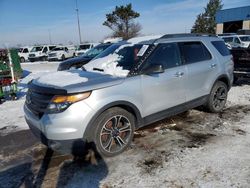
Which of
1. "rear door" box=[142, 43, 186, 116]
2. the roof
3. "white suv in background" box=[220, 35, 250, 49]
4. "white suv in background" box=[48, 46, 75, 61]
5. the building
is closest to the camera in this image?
"rear door" box=[142, 43, 186, 116]

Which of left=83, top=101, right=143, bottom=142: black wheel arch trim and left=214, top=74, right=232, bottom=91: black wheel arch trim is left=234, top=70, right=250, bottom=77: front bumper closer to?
left=214, top=74, right=232, bottom=91: black wheel arch trim

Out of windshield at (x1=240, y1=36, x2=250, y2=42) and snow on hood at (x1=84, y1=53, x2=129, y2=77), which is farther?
windshield at (x1=240, y1=36, x2=250, y2=42)

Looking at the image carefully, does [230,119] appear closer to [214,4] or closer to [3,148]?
[3,148]

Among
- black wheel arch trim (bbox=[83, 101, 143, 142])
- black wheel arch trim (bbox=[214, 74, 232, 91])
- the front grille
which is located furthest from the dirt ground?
black wheel arch trim (bbox=[214, 74, 232, 91])

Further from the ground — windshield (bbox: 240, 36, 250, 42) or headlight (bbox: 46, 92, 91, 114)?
windshield (bbox: 240, 36, 250, 42)

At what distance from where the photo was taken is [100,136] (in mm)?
3709

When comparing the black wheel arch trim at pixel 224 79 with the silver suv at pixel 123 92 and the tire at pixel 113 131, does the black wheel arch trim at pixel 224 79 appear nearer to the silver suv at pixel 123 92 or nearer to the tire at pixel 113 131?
the silver suv at pixel 123 92

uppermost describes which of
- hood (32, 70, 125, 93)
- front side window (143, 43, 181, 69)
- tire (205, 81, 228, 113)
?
front side window (143, 43, 181, 69)

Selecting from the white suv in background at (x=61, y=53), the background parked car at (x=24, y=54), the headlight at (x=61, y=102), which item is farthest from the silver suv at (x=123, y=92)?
the background parked car at (x=24, y=54)

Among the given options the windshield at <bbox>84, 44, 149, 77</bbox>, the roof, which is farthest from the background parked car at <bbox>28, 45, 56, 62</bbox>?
the roof

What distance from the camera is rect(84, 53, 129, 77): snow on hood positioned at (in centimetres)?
416

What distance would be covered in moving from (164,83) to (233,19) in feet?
144

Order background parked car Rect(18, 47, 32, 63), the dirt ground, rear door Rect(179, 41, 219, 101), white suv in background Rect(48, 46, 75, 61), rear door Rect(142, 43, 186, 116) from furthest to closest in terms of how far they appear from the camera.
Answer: background parked car Rect(18, 47, 32, 63)
white suv in background Rect(48, 46, 75, 61)
rear door Rect(179, 41, 219, 101)
rear door Rect(142, 43, 186, 116)
the dirt ground

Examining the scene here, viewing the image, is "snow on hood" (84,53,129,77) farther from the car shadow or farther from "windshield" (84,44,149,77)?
the car shadow
